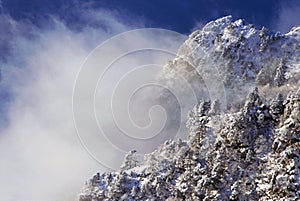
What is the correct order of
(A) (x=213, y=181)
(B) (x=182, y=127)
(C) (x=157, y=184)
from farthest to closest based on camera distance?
(B) (x=182, y=127)
(C) (x=157, y=184)
(A) (x=213, y=181)

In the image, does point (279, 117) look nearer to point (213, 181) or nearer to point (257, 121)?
point (257, 121)

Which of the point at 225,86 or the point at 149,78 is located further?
the point at 149,78

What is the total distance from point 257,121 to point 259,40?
8133cm

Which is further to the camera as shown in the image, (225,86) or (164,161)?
(225,86)

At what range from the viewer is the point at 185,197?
67.2 metres

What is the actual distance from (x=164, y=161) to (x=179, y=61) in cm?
8404

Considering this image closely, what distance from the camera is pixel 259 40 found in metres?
144

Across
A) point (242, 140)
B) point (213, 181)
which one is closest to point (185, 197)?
point (213, 181)

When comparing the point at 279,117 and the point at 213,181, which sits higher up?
the point at 279,117

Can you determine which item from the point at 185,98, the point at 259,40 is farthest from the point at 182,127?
the point at 259,40

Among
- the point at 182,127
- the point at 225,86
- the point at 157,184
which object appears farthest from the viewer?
the point at 225,86

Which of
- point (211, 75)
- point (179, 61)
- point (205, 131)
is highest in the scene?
point (179, 61)

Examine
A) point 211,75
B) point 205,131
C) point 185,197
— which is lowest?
point 185,197

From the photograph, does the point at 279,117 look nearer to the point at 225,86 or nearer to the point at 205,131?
the point at 205,131
